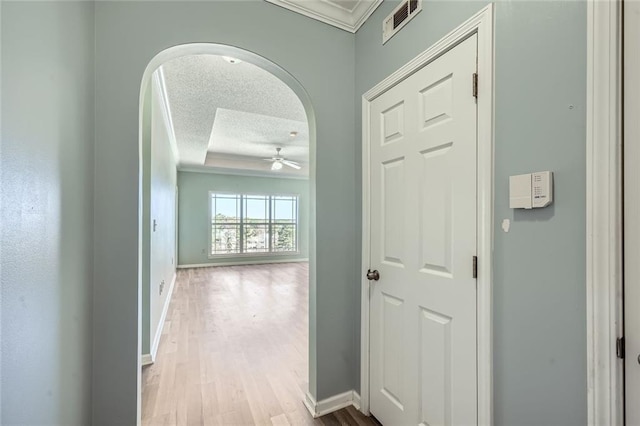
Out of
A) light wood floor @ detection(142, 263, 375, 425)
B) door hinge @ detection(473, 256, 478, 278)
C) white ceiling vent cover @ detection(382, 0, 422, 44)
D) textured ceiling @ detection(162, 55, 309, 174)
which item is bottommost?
light wood floor @ detection(142, 263, 375, 425)

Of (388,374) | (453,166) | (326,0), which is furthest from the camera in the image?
(326,0)

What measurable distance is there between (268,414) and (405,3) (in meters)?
2.56

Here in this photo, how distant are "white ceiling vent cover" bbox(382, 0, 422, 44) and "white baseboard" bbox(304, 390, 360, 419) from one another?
2.27 metres

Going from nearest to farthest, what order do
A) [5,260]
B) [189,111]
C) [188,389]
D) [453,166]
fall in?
1. [5,260]
2. [453,166]
3. [188,389]
4. [189,111]

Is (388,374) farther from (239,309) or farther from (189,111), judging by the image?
(189,111)

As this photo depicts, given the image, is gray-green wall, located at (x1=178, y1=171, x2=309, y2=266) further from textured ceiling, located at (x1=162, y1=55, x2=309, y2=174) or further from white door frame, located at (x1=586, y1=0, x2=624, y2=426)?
white door frame, located at (x1=586, y1=0, x2=624, y2=426)

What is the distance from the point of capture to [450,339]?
1247 millimetres

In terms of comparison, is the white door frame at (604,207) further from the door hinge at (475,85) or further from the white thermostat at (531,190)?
the door hinge at (475,85)

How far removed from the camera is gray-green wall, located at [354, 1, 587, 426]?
843mm

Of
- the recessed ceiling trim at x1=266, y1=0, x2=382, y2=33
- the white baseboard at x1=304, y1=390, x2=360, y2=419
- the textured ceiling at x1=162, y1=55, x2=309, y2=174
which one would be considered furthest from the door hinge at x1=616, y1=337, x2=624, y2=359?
the textured ceiling at x1=162, y1=55, x2=309, y2=174

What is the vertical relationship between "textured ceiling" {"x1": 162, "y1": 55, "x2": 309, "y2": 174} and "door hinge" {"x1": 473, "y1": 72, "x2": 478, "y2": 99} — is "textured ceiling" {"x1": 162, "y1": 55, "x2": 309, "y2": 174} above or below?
above

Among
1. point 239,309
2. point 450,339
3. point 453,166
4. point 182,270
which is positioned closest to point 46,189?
point 453,166

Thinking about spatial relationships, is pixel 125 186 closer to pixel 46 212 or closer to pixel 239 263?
pixel 46 212

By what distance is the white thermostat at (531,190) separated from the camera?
90cm
